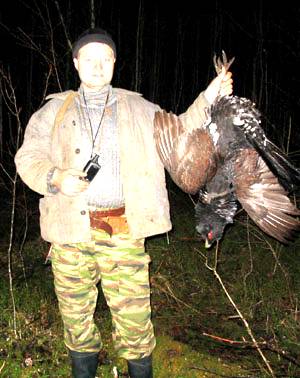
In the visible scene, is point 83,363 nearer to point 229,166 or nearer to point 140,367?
point 140,367

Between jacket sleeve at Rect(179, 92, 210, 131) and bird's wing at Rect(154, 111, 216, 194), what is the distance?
0.05 meters

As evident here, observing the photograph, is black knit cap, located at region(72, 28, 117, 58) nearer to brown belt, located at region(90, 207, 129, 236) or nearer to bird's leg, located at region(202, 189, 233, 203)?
brown belt, located at region(90, 207, 129, 236)

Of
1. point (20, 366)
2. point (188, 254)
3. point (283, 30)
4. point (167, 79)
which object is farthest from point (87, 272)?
point (167, 79)

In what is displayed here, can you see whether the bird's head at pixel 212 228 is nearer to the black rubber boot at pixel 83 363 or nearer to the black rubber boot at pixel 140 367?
the black rubber boot at pixel 140 367

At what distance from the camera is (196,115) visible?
3.01 meters

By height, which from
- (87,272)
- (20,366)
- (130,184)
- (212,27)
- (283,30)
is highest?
(212,27)

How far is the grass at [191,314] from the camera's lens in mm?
3732

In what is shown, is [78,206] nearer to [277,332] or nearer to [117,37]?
[277,332]

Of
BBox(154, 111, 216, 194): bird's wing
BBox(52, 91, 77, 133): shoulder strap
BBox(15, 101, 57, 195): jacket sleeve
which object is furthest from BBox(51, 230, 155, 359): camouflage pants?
BBox(52, 91, 77, 133): shoulder strap

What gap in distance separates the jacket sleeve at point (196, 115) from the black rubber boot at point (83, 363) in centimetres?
199

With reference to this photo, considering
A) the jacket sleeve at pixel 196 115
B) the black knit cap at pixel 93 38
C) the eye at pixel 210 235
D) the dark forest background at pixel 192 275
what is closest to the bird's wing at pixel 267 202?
the dark forest background at pixel 192 275

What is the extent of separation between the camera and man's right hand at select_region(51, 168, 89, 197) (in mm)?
2631

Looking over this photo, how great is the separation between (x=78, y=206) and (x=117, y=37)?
1312 centimetres

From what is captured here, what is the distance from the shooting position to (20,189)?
32.0 feet
